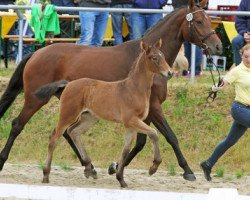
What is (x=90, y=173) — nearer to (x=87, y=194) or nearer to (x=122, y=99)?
(x=122, y=99)

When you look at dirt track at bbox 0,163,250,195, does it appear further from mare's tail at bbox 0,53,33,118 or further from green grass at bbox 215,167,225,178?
mare's tail at bbox 0,53,33,118

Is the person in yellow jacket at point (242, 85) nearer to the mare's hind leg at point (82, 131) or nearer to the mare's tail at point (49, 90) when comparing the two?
the mare's hind leg at point (82, 131)

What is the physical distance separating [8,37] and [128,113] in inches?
272

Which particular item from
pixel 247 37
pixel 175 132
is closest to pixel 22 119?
pixel 175 132

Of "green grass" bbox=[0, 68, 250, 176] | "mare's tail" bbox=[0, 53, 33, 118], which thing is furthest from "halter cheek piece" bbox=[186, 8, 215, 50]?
"green grass" bbox=[0, 68, 250, 176]

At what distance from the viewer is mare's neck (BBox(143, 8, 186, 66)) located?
1129 cm

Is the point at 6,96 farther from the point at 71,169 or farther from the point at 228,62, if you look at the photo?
the point at 228,62

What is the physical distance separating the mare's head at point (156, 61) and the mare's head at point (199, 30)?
3.98 ft

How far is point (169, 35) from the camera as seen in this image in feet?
37.2

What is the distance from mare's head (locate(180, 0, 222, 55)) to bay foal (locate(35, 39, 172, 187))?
94cm

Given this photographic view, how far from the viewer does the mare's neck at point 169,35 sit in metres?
11.3

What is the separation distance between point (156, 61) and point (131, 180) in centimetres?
208

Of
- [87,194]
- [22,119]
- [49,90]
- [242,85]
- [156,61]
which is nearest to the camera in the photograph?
[87,194]

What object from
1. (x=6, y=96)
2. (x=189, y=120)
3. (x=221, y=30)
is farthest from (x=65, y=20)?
(x=6, y=96)
